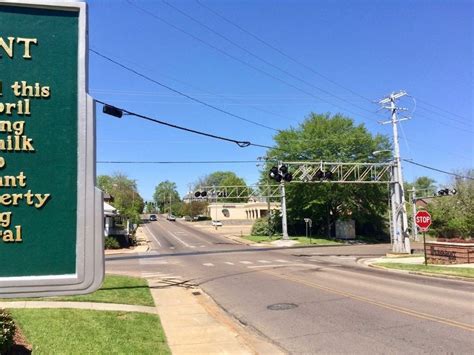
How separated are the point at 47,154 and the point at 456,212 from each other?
5963 centimetres

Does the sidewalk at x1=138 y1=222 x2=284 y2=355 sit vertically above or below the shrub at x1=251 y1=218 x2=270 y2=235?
below

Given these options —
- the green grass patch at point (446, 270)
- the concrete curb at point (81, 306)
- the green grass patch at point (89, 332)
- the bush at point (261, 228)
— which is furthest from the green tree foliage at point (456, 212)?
the green grass patch at point (89, 332)

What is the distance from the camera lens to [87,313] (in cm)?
1025

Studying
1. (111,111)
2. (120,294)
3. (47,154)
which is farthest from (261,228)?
(47,154)

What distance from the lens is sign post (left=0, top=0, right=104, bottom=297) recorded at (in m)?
3.30

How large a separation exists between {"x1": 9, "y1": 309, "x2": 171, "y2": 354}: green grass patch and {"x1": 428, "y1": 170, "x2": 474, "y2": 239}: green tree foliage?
144ft

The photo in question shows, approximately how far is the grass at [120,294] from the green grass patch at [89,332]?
2.08 m

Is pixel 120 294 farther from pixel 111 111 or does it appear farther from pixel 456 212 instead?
pixel 456 212

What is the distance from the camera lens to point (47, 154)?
3400mm

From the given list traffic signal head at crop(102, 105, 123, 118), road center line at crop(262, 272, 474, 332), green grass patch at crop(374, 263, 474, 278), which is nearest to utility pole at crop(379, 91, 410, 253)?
green grass patch at crop(374, 263, 474, 278)

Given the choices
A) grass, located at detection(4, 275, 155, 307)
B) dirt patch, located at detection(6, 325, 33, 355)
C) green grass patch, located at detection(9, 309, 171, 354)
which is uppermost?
dirt patch, located at detection(6, 325, 33, 355)

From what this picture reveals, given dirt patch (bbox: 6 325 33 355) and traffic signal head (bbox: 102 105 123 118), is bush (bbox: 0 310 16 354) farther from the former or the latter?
traffic signal head (bbox: 102 105 123 118)

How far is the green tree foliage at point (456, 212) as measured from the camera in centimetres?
4712

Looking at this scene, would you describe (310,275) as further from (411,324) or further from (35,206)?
(35,206)
